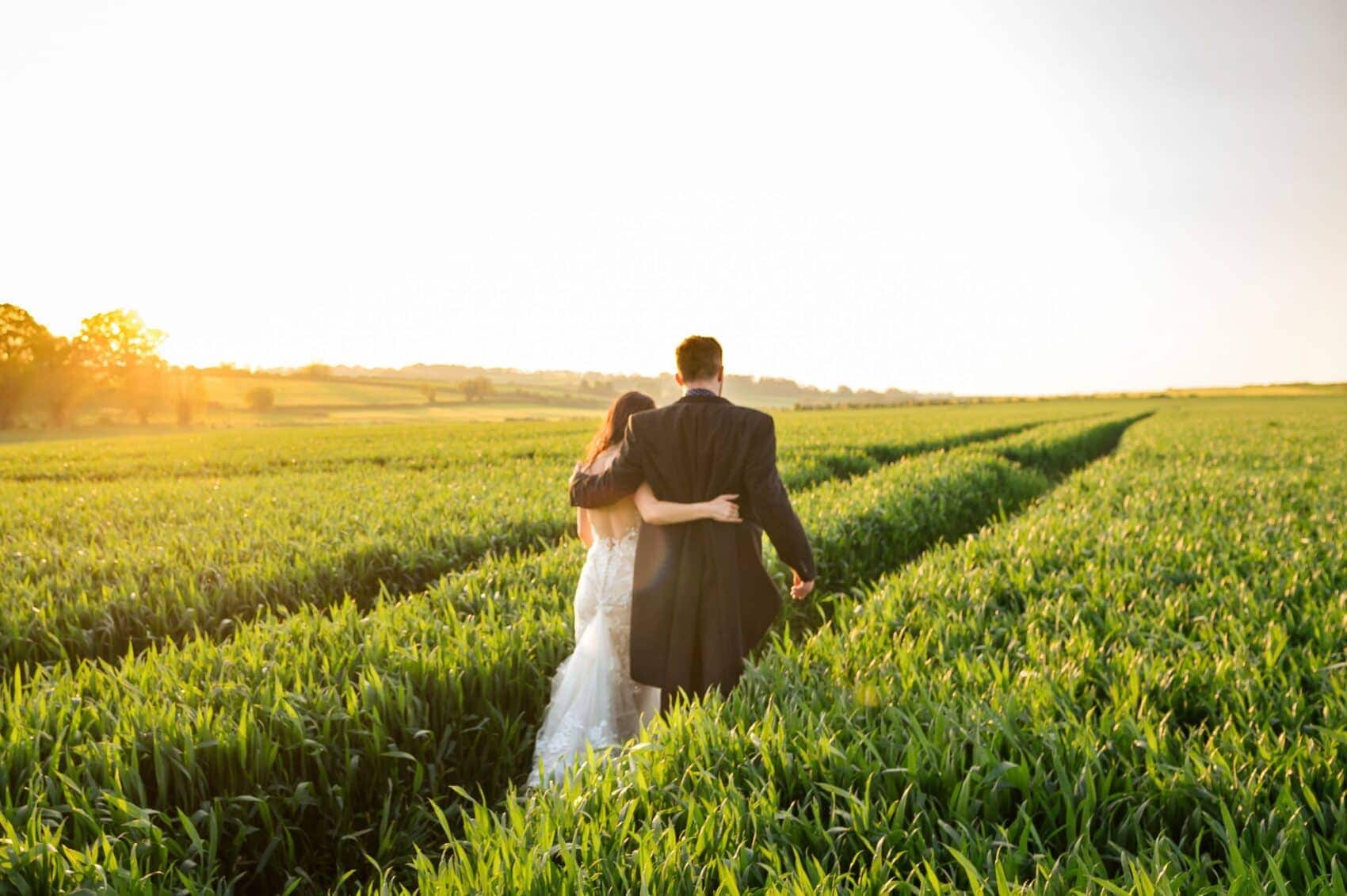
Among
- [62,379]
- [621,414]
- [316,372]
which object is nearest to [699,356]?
[621,414]

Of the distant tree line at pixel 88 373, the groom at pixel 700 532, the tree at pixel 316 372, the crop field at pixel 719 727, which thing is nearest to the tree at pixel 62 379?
the distant tree line at pixel 88 373

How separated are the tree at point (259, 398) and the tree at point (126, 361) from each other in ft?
33.6

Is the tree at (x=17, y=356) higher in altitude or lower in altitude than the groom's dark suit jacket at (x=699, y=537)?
higher

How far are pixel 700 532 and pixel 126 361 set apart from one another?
76380 millimetres

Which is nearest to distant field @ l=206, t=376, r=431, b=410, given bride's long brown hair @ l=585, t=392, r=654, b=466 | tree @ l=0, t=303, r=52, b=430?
tree @ l=0, t=303, r=52, b=430

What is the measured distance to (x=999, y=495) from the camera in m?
13.9

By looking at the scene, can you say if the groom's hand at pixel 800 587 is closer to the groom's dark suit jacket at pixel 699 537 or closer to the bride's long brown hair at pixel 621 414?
the groom's dark suit jacket at pixel 699 537

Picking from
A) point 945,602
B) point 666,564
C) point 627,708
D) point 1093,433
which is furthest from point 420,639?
point 1093,433

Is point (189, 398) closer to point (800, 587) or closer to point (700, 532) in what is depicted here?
point (700, 532)

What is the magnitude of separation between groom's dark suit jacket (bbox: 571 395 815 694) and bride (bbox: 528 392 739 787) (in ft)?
0.55

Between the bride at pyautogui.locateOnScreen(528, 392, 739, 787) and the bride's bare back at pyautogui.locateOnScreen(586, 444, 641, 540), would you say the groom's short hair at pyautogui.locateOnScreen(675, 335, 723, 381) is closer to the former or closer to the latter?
the bride at pyautogui.locateOnScreen(528, 392, 739, 787)

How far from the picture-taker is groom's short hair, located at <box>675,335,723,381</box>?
4168mm

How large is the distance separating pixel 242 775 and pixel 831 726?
275 centimetres

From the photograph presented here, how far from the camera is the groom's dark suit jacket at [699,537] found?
165 inches
